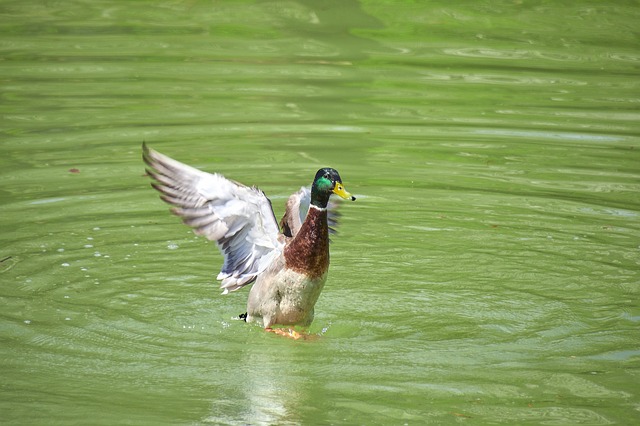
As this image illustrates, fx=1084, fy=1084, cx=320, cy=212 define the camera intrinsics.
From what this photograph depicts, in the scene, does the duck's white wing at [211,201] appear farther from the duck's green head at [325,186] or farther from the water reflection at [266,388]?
the water reflection at [266,388]

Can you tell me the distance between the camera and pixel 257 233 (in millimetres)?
7703

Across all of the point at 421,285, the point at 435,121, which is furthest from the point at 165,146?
the point at 421,285

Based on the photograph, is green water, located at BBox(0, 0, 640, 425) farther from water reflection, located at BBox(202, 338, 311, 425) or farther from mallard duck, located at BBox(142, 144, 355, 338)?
mallard duck, located at BBox(142, 144, 355, 338)

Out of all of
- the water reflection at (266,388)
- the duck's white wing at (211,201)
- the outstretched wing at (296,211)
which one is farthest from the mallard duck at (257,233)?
the outstretched wing at (296,211)

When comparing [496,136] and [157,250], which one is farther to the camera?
[496,136]

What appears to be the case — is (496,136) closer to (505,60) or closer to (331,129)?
(331,129)

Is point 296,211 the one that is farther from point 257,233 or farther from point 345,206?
point 345,206

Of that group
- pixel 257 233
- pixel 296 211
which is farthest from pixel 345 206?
pixel 257 233

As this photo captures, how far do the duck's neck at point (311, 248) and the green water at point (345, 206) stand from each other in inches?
17.3

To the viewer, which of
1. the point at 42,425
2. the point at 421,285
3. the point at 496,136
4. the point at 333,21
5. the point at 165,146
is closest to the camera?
the point at 42,425

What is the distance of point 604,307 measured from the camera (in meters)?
7.68

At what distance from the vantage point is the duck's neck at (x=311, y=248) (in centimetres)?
740

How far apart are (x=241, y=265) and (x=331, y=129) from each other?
15.6 feet

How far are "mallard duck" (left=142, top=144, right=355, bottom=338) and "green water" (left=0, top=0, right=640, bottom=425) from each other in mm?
221
